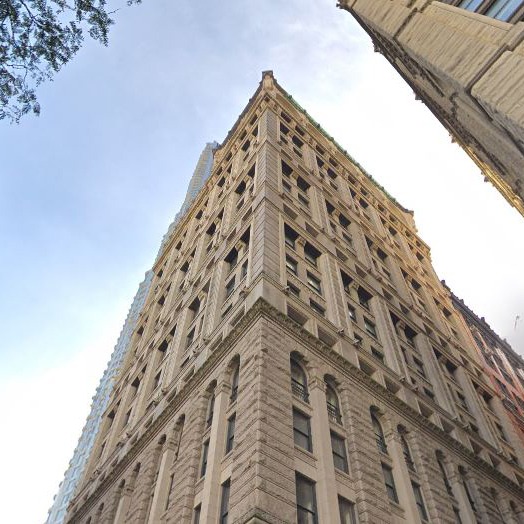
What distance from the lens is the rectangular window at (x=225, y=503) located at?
1535 centimetres

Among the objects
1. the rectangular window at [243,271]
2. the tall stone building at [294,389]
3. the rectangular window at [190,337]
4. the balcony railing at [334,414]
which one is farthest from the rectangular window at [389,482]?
the rectangular window at [190,337]

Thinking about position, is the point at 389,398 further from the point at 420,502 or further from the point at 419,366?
the point at 419,366

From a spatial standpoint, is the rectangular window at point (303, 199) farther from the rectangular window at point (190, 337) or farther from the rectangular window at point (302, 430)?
the rectangular window at point (302, 430)

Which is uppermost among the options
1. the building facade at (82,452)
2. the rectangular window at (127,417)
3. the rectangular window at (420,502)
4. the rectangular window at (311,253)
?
the building facade at (82,452)

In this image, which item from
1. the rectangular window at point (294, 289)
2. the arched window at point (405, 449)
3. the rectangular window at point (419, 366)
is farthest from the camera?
the rectangular window at point (419, 366)

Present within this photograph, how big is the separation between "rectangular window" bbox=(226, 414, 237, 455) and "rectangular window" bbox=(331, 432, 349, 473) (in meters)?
3.87

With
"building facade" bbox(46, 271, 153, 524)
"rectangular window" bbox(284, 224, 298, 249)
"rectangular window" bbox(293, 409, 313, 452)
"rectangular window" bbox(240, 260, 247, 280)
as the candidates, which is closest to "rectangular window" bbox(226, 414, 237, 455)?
"rectangular window" bbox(293, 409, 313, 452)

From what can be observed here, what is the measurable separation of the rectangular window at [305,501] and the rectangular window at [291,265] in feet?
43.4

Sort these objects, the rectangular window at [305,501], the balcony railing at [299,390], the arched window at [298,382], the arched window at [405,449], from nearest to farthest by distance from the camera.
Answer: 1. the rectangular window at [305,501]
2. the balcony railing at [299,390]
3. the arched window at [298,382]
4. the arched window at [405,449]

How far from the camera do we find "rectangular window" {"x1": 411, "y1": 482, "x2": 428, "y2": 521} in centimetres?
1992

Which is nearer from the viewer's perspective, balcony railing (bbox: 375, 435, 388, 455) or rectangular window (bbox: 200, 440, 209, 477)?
rectangular window (bbox: 200, 440, 209, 477)

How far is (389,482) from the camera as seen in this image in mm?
19781

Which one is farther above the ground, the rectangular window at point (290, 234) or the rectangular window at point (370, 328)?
the rectangular window at point (290, 234)

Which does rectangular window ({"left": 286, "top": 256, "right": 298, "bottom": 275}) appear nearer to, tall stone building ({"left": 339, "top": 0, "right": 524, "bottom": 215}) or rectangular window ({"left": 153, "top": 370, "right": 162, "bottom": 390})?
rectangular window ({"left": 153, "top": 370, "right": 162, "bottom": 390})
